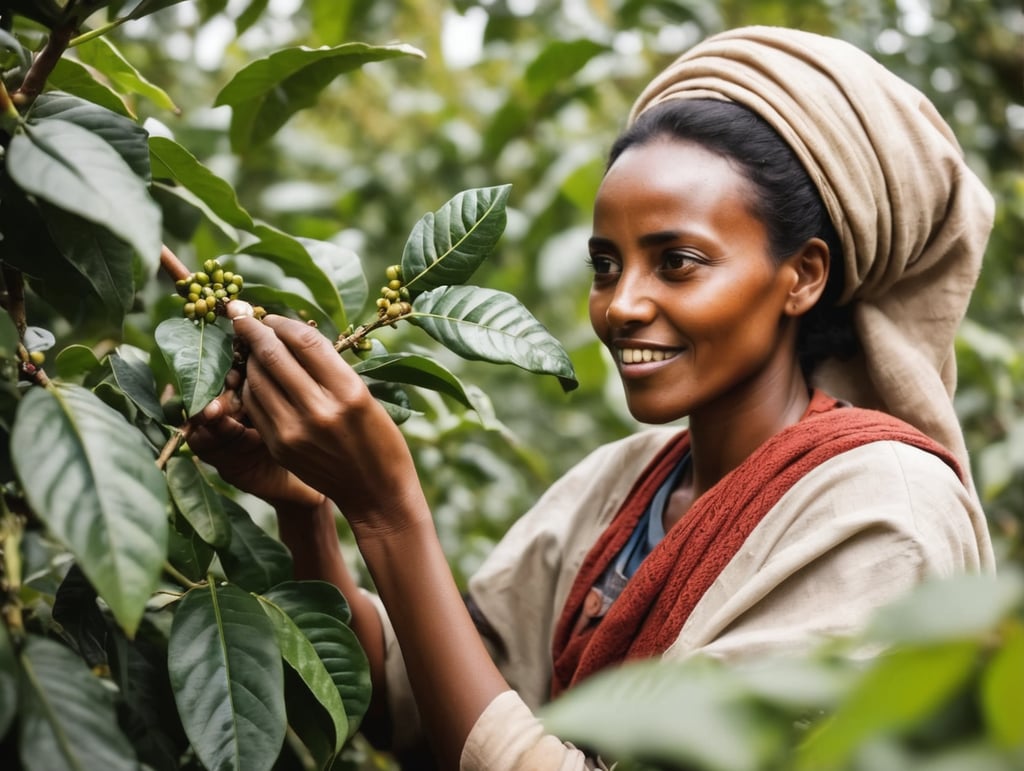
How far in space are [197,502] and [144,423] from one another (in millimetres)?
124

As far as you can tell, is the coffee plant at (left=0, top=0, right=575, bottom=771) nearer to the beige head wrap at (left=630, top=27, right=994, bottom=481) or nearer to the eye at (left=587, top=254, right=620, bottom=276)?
the eye at (left=587, top=254, right=620, bottom=276)

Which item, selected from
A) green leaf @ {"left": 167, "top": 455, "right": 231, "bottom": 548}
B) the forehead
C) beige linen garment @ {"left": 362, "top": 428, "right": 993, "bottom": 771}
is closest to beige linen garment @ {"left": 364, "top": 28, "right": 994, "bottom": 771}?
beige linen garment @ {"left": 362, "top": 428, "right": 993, "bottom": 771}

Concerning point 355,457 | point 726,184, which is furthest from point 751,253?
point 355,457

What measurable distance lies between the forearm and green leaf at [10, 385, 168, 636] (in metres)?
0.39

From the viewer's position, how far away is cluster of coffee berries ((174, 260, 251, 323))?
98 centimetres

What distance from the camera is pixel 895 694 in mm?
390

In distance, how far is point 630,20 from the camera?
2.72 m

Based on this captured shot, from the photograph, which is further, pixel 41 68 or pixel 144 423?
pixel 144 423

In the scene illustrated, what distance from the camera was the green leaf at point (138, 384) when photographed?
0.95 metres

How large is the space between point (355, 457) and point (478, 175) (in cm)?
203

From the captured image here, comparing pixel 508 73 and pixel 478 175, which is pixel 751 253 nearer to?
pixel 478 175

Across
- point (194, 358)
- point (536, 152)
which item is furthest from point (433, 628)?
point (536, 152)

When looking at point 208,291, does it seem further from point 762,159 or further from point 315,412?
point 762,159

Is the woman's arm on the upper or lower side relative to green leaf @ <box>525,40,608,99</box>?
lower
